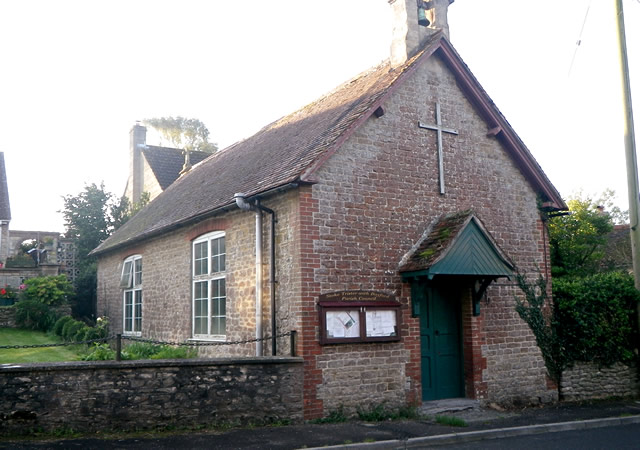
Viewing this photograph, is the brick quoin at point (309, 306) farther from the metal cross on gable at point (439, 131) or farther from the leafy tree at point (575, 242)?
the leafy tree at point (575, 242)

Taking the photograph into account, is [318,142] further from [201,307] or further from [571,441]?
[571,441]

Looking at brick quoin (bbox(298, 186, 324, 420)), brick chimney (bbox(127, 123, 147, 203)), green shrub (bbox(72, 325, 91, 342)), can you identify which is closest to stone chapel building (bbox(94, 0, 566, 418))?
brick quoin (bbox(298, 186, 324, 420))

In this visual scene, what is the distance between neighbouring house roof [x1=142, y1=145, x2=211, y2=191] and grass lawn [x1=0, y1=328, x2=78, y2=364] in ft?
27.9

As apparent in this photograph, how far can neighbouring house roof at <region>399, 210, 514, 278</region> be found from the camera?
10.6 metres

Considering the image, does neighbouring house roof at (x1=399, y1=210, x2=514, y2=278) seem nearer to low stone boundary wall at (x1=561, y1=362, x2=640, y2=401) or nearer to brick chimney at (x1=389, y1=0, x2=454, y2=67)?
low stone boundary wall at (x1=561, y1=362, x2=640, y2=401)

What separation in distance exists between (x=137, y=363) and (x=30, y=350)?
10.2 meters

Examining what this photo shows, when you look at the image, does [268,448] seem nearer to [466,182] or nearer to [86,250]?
[466,182]

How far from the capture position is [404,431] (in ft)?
30.9

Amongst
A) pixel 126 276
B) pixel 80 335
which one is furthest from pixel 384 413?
pixel 80 335

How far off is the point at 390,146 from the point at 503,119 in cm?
300

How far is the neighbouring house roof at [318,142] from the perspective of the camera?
11141 mm

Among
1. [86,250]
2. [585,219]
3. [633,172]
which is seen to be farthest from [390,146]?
[86,250]

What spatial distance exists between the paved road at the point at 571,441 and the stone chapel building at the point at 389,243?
7.21ft

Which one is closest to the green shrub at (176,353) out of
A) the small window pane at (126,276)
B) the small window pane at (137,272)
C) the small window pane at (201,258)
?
the small window pane at (201,258)
